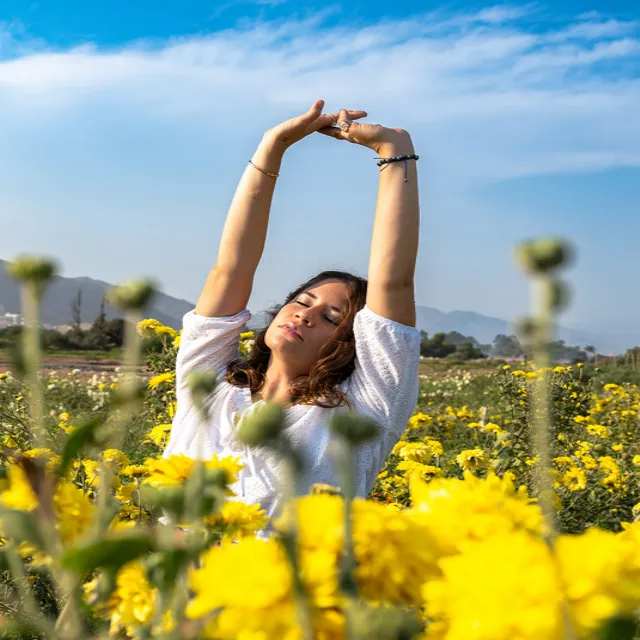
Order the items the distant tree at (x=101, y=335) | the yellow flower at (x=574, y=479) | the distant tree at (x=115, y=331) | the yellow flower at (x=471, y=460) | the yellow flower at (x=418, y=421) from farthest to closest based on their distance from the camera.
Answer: the distant tree at (x=115, y=331)
the distant tree at (x=101, y=335)
the yellow flower at (x=418, y=421)
the yellow flower at (x=574, y=479)
the yellow flower at (x=471, y=460)

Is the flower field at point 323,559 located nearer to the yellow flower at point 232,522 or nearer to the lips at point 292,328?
the yellow flower at point 232,522

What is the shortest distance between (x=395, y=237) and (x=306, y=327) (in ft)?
1.25

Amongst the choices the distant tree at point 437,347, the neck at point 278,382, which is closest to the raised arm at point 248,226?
the neck at point 278,382

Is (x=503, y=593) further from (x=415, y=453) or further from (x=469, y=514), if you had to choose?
(x=415, y=453)

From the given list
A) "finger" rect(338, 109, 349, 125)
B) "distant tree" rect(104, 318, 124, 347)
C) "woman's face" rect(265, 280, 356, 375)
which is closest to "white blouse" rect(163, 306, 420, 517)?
"woman's face" rect(265, 280, 356, 375)

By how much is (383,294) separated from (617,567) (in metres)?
1.36

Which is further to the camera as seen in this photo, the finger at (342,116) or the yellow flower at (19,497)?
the finger at (342,116)

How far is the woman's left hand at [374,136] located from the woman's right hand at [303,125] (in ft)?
0.12

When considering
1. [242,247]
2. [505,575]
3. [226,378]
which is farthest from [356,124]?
[505,575]

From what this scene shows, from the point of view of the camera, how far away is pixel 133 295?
0.67 meters

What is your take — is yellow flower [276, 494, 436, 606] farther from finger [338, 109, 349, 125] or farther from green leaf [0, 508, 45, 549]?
finger [338, 109, 349, 125]

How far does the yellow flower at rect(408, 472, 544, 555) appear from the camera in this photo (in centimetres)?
60

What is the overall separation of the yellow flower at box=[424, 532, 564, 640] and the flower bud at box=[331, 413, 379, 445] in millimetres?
108

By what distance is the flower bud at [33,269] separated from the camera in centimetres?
70
